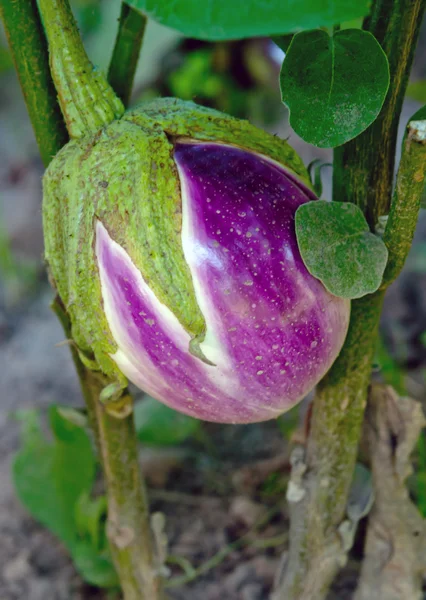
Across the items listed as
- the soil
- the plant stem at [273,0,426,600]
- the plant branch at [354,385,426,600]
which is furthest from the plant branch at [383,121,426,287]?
the soil

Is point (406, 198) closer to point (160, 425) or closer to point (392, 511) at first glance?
point (392, 511)

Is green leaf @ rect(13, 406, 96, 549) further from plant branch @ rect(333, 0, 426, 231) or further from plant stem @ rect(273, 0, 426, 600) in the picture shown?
plant branch @ rect(333, 0, 426, 231)

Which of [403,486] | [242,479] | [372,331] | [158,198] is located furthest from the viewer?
[242,479]

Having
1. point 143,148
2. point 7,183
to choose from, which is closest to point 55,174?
point 143,148

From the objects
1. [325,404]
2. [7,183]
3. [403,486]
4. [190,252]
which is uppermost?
[190,252]

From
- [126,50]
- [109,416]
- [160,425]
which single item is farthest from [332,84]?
[160,425]

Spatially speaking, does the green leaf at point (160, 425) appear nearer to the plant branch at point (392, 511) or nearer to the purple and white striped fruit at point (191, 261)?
the plant branch at point (392, 511)

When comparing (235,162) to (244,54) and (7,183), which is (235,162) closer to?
(7,183)
